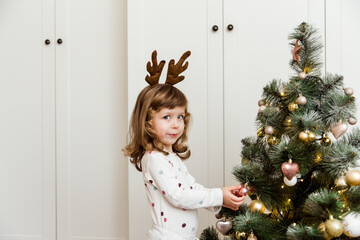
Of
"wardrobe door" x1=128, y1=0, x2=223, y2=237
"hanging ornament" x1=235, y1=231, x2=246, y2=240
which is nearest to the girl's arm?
"hanging ornament" x1=235, y1=231, x2=246, y2=240

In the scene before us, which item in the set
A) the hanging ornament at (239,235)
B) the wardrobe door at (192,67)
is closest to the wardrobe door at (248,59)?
the wardrobe door at (192,67)

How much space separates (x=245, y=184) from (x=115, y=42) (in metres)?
1.26

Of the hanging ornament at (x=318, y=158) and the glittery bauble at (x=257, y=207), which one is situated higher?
the hanging ornament at (x=318, y=158)

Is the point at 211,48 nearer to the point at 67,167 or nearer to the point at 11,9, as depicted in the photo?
the point at 67,167

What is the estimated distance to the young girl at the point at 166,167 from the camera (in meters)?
1.07

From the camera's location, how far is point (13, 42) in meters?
2.04

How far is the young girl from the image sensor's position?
1.07m

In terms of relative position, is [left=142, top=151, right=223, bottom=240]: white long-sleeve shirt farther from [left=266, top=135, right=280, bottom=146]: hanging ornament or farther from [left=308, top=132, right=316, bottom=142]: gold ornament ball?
[left=308, top=132, right=316, bottom=142]: gold ornament ball

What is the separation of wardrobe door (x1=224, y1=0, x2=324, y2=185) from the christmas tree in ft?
2.24

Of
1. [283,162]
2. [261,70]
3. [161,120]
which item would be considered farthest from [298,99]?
[261,70]

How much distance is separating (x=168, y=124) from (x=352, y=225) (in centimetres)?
59

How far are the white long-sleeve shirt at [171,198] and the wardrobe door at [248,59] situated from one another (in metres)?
0.63

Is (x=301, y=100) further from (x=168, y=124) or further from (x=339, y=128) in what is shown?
(x=168, y=124)

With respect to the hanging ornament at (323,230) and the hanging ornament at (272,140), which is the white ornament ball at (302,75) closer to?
the hanging ornament at (272,140)
